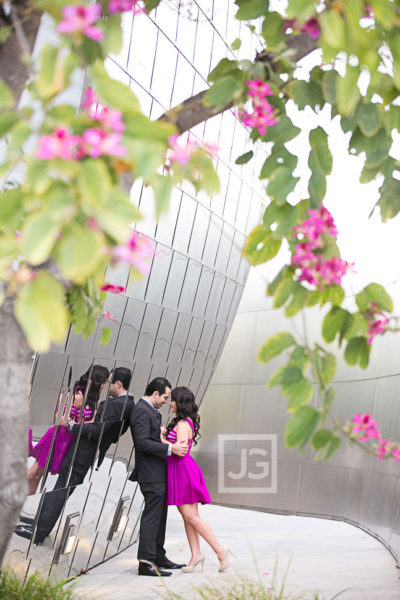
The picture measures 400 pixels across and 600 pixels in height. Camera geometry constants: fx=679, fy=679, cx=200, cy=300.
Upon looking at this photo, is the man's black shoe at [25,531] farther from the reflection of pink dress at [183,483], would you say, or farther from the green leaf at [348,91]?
the green leaf at [348,91]

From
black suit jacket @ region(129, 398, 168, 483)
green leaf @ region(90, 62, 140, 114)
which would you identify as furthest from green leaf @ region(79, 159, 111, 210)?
black suit jacket @ region(129, 398, 168, 483)

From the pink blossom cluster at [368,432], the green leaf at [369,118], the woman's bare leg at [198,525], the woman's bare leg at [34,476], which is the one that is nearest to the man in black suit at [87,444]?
the woman's bare leg at [34,476]

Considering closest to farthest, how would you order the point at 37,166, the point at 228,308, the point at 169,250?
the point at 37,166 < the point at 169,250 < the point at 228,308

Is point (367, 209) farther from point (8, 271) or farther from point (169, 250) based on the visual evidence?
point (8, 271)

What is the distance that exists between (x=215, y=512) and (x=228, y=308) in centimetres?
345

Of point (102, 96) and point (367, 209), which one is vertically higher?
point (367, 209)

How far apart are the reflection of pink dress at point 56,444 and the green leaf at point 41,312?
11.8ft

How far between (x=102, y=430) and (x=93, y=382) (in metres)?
0.52

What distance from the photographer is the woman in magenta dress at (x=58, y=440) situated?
15.3 ft

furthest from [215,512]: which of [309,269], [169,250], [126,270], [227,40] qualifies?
[309,269]

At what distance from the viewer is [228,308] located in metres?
10.1

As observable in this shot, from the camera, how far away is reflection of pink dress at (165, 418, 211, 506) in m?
5.95

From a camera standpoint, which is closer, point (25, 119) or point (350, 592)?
point (25, 119)

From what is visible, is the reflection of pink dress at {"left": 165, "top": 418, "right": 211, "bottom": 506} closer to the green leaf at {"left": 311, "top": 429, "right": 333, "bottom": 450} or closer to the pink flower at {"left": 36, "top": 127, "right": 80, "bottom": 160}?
the green leaf at {"left": 311, "top": 429, "right": 333, "bottom": 450}
